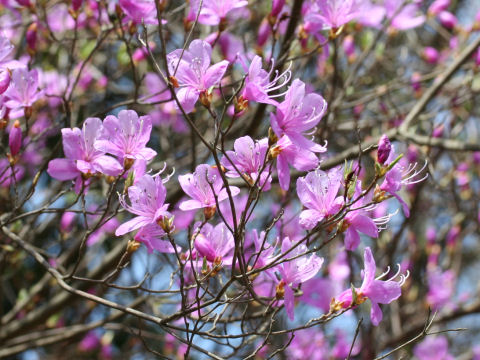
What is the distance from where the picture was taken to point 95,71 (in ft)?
13.2

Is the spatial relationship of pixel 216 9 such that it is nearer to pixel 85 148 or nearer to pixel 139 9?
pixel 139 9

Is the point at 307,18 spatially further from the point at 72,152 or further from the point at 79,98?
the point at 79,98

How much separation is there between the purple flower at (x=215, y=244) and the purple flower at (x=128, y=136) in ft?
0.80

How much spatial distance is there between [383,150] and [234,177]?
0.50 meters

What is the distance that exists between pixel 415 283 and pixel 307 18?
2.82m

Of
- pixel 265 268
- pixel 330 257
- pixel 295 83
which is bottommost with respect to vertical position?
pixel 330 257

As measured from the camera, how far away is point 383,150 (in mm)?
1509

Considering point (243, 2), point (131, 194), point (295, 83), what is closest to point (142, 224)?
point (131, 194)

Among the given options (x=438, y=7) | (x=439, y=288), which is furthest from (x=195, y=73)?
(x=439, y=288)

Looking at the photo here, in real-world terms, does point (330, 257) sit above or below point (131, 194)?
below

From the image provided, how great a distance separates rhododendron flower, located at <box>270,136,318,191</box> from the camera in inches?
62.1

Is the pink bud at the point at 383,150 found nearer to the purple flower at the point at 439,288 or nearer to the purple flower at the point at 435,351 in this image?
the purple flower at the point at 439,288

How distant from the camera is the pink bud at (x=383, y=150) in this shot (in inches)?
59.1

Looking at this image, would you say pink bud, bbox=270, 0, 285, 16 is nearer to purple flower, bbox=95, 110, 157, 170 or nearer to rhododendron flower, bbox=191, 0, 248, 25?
rhododendron flower, bbox=191, 0, 248, 25
